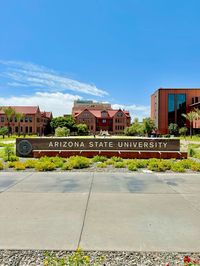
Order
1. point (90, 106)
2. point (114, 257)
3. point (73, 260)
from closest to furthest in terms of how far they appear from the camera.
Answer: point (73, 260), point (114, 257), point (90, 106)

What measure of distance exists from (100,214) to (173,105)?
84673 mm

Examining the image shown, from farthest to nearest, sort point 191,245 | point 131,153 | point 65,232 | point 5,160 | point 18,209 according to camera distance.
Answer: point 131,153, point 5,160, point 18,209, point 65,232, point 191,245

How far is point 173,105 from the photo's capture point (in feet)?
277

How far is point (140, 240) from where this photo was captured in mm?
4258

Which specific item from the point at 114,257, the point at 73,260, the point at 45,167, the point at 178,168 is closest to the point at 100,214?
the point at 114,257

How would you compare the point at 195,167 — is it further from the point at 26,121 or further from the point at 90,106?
the point at 90,106

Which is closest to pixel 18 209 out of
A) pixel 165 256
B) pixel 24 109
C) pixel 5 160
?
pixel 165 256

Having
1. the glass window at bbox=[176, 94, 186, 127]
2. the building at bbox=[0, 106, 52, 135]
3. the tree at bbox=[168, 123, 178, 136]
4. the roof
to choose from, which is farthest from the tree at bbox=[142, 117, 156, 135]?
the roof

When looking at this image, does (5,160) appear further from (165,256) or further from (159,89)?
(159,89)

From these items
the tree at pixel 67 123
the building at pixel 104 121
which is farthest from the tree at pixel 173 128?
the tree at pixel 67 123

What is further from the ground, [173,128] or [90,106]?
[90,106]

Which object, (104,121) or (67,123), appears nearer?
(67,123)

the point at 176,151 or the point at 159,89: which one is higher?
the point at 159,89

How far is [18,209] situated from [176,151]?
546 inches
